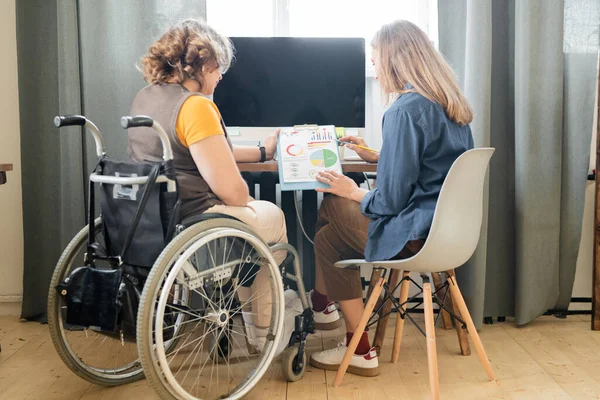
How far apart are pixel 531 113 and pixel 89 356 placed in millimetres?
1818

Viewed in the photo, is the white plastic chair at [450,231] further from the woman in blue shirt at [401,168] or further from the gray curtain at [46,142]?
the gray curtain at [46,142]

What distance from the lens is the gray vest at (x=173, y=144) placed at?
1889mm

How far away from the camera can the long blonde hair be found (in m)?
2.00

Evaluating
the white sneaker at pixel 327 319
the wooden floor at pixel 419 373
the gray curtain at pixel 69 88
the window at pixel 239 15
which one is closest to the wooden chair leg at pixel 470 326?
the wooden floor at pixel 419 373

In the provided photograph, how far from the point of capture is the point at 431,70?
2.02m

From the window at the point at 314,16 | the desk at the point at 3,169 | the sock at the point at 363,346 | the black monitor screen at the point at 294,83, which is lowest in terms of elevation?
the sock at the point at 363,346

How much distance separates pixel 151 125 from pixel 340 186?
69 centimetres

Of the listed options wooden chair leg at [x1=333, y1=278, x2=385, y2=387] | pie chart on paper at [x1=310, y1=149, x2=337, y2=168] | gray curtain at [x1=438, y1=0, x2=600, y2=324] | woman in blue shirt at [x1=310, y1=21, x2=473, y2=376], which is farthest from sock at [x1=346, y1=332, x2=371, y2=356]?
gray curtain at [x1=438, y1=0, x2=600, y2=324]

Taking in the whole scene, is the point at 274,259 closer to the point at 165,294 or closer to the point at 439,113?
the point at 165,294

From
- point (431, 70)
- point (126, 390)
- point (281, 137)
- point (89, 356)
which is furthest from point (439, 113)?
point (89, 356)

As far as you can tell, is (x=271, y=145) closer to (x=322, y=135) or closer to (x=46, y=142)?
(x=322, y=135)

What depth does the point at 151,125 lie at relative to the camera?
5.58ft

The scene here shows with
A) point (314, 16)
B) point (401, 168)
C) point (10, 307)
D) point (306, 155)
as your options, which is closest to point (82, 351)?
point (10, 307)

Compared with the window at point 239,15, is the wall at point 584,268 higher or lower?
lower
